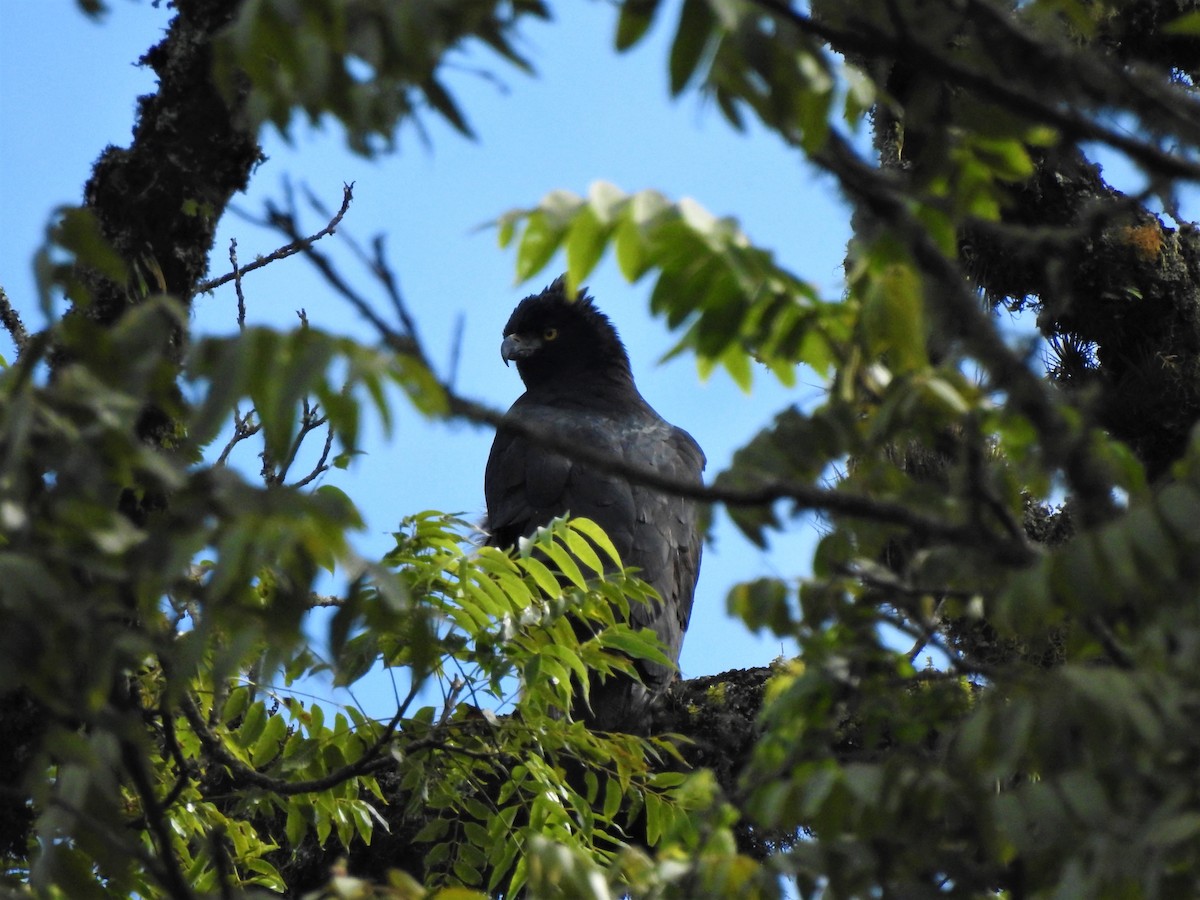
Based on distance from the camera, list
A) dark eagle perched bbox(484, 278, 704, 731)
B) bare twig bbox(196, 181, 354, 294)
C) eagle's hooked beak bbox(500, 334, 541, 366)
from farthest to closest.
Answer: eagle's hooked beak bbox(500, 334, 541, 366) < dark eagle perched bbox(484, 278, 704, 731) < bare twig bbox(196, 181, 354, 294)

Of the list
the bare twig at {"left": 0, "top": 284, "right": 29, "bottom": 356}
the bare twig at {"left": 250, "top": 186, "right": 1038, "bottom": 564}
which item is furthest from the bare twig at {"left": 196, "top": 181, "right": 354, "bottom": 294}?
the bare twig at {"left": 250, "top": 186, "right": 1038, "bottom": 564}

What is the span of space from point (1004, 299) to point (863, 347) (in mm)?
4679

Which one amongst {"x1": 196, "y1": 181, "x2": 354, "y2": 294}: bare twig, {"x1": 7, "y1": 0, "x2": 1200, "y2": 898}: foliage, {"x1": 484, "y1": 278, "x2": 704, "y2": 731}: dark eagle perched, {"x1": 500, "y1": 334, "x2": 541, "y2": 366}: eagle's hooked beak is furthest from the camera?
{"x1": 500, "y1": 334, "x2": 541, "y2": 366}: eagle's hooked beak

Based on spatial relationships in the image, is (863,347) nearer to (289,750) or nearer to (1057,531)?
(289,750)

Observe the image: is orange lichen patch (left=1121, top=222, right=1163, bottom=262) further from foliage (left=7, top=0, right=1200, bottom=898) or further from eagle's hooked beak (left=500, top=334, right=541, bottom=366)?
eagle's hooked beak (left=500, top=334, right=541, bottom=366)

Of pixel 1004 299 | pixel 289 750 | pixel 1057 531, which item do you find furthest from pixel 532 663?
pixel 1004 299

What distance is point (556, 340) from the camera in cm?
939

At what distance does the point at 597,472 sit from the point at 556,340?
107 inches

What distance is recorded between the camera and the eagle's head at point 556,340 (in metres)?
9.29

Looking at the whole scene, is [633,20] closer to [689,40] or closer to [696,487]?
[689,40]

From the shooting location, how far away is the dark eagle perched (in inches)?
274

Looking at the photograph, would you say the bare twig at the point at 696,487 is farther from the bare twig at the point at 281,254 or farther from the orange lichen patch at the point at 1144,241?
the orange lichen patch at the point at 1144,241

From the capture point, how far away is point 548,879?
1953 mm

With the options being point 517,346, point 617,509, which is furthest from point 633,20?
point 517,346
